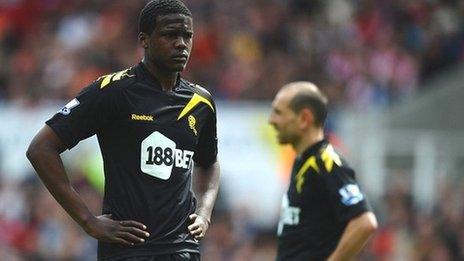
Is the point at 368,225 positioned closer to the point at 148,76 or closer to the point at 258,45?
the point at 148,76

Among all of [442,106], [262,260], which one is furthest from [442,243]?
[442,106]

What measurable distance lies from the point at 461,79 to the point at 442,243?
480 centimetres

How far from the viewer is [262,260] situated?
12.9 meters

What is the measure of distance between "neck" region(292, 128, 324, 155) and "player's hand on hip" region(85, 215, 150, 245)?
2.14 meters

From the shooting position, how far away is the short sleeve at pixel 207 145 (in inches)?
256

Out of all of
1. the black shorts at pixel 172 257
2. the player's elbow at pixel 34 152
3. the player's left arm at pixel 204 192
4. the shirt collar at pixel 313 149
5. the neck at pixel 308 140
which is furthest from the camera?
the neck at pixel 308 140

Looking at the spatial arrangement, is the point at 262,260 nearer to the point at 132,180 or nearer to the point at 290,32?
the point at 290,32

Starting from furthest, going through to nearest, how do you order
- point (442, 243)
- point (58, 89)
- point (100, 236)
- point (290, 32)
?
point (290, 32), point (58, 89), point (442, 243), point (100, 236)

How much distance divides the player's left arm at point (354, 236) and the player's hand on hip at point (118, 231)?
175 centimetres

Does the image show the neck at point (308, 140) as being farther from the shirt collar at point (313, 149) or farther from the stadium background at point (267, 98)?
the stadium background at point (267, 98)

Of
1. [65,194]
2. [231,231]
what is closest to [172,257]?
[65,194]

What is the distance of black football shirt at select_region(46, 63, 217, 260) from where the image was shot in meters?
6.00

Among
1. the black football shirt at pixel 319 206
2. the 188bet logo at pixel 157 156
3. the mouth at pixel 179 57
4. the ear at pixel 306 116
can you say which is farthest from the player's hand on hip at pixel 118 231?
the ear at pixel 306 116

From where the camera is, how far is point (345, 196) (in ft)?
24.6
